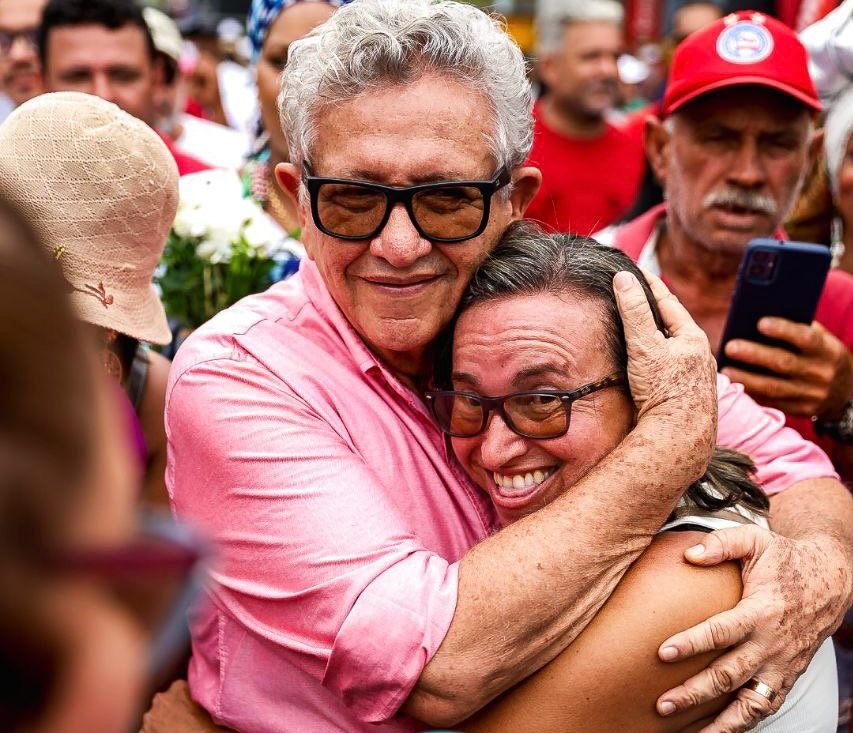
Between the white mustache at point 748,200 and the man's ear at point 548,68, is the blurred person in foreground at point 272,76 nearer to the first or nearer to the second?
the white mustache at point 748,200

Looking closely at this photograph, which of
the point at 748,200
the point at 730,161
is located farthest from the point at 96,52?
the point at 748,200

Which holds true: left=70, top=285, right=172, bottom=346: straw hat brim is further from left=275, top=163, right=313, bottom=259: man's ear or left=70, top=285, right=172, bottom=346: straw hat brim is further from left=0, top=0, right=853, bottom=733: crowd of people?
left=275, top=163, right=313, bottom=259: man's ear

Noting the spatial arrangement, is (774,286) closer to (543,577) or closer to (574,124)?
(543,577)

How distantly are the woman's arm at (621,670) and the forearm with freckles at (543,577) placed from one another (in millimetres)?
35

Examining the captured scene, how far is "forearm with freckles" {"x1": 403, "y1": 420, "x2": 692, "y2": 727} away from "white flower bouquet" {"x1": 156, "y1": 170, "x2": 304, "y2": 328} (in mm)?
1862

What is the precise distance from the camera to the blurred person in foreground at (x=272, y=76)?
4.38 meters

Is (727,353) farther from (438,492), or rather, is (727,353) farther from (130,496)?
(130,496)

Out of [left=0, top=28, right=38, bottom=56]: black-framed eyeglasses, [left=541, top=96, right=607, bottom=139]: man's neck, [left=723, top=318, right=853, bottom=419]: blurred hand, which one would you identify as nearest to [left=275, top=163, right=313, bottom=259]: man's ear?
[left=723, top=318, right=853, bottom=419]: blurred hand

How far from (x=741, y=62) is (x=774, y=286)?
1.20 meters

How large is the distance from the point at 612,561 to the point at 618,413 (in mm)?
387

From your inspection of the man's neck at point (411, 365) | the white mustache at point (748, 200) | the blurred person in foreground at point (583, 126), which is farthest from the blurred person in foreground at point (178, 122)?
the man's neck at point (411, 365)

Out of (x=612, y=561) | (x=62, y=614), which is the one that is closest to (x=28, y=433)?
(x=62, y=614)

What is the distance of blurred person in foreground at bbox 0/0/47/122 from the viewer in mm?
6520

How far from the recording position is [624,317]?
2.34 metres
